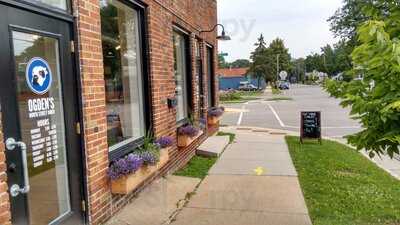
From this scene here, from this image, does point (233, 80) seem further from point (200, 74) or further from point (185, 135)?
point (185, 135)

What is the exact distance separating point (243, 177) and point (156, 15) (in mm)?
3024

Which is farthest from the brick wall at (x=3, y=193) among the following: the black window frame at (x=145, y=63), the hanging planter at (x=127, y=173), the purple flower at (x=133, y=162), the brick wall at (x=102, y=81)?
the black window frame at (x=145, y=63)

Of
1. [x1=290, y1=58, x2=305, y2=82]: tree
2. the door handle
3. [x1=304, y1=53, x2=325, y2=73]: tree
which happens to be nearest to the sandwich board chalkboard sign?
the door handle

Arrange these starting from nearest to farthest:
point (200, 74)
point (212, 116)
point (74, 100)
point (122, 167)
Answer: point (74, 100)
point (122, 167)
point (200, 74)
point (212, 116)

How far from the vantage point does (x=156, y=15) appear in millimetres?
6715

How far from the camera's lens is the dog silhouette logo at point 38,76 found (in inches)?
139

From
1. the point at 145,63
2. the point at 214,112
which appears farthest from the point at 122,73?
the point at 214,112

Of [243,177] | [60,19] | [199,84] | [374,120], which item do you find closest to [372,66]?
[374,120]

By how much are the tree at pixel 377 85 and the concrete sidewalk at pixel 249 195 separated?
179cm

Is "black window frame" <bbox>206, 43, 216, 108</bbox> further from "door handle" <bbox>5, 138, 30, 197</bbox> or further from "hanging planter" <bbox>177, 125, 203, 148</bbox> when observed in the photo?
"door handle" <bbox>5, 138, 30, 197</bbox>

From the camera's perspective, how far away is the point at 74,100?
4.17 m

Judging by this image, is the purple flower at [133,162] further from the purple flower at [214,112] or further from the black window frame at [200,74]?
the purple flower at [214,112]

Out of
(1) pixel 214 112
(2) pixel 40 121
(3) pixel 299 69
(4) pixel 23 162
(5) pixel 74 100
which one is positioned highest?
(3) pixel 299 69

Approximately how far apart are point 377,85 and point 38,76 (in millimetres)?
2767
